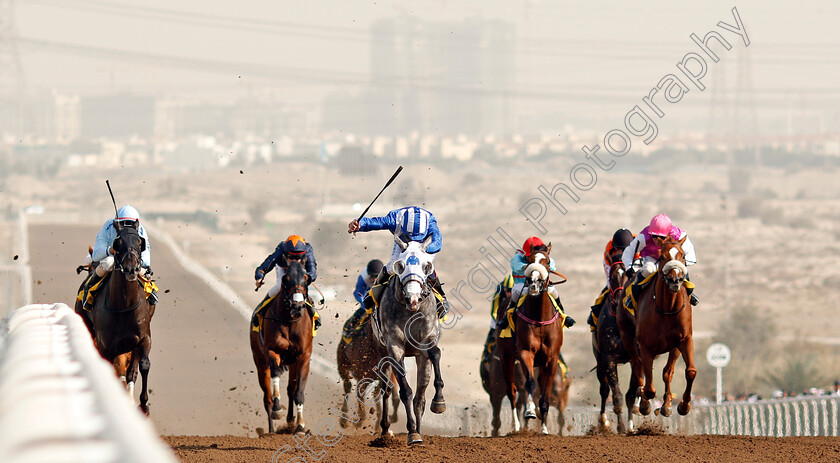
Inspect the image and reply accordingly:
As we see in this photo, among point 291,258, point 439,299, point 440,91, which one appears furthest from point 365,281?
point 440,91

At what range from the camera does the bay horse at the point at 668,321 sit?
12.3m

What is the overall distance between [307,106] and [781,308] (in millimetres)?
85556

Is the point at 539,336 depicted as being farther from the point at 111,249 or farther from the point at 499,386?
the point at 111,249

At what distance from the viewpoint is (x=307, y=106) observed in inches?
5778

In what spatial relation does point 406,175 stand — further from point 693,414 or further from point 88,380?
point 88,380

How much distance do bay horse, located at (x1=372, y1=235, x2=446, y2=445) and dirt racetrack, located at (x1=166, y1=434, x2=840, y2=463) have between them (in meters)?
0.47

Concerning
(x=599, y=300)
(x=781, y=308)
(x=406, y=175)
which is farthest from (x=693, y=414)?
(x=406, y=175)

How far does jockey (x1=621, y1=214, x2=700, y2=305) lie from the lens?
13047 millimetres

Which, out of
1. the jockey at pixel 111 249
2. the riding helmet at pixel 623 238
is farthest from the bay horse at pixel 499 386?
the jockey at pixel 111 249

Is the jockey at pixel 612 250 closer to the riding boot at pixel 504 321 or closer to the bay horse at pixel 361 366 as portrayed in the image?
the riding boot at pixel 504 321

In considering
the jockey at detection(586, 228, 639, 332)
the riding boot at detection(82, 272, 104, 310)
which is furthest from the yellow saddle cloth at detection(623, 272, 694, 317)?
the riding boot at detection(82, 272, 104, 310)

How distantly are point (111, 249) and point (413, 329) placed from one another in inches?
142

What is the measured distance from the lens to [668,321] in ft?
41.5

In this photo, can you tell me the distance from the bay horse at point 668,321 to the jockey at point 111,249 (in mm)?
5731
